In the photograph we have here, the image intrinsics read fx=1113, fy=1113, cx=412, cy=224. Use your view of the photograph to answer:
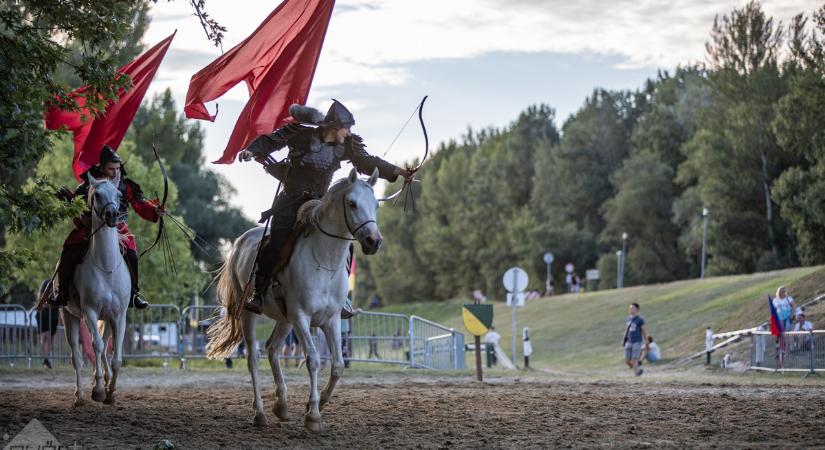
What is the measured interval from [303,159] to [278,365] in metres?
2.28

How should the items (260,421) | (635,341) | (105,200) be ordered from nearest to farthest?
1. (260,421)
2. (105,200)
3. (635,341)

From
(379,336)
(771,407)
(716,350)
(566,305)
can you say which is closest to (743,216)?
(566,305)

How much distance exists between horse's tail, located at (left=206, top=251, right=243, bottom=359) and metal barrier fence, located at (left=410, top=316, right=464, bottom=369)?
44.4 ft

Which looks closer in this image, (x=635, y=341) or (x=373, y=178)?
(x=373, y=178)

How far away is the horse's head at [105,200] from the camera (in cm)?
1248

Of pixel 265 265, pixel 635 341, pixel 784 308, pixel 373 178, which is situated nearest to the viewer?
pixel 373 178

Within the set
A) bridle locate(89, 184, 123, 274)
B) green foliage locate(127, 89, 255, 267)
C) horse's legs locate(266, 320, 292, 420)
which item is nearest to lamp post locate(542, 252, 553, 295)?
green foliage locate(127, 89, 255, 267)

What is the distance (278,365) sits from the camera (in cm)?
1217

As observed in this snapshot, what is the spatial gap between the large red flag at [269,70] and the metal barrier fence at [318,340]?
9.93 meters

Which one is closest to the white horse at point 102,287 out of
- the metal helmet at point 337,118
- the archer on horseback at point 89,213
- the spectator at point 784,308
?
the archer on horseback at point 89,213

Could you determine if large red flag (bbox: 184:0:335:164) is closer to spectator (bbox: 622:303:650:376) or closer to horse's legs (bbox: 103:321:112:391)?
horse's legs (bbox: 103:321:112:391)

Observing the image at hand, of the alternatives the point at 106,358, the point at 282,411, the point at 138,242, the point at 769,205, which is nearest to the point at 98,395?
the point at 106,358

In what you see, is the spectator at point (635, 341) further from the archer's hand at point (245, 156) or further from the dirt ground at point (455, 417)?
the archer's hand at point (245, 156)

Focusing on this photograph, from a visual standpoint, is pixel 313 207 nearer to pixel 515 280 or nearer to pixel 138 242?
pixel 515 280
